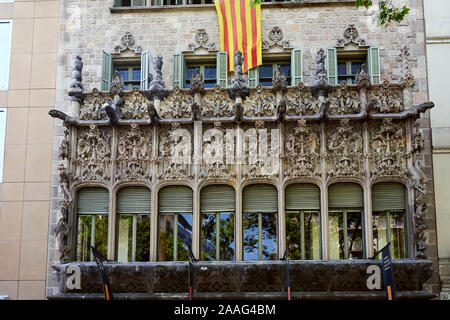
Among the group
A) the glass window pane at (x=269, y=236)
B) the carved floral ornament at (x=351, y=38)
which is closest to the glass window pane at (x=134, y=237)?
the glass window pane at (x=269, y=236)

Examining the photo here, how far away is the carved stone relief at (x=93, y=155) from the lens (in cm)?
1861

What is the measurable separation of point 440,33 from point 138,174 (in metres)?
10.2

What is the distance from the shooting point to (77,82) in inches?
745

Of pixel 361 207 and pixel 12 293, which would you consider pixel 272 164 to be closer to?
pixel 361 207

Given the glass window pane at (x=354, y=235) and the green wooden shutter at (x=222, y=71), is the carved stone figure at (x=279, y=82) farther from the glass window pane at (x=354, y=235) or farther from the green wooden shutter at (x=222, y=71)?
the glass window pane at (x=354, y=235)

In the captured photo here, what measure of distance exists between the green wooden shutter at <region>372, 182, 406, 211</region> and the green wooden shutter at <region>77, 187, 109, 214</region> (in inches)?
304

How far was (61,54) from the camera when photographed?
20.5 metres

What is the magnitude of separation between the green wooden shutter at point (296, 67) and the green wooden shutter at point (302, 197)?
3353mm

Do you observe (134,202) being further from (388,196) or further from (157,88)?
(388,196)

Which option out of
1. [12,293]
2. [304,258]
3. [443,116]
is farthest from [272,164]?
[12,293]

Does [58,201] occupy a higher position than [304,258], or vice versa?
[58,201]

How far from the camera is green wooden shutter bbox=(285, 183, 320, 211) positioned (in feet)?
59.9

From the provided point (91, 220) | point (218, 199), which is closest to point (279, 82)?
point (218, 199)

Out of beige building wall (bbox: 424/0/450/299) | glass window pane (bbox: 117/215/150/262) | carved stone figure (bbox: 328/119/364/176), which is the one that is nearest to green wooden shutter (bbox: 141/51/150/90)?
glass window pane (bbox: 117/215/150/262)
